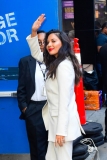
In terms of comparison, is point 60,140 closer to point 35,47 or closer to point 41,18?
point 35,47

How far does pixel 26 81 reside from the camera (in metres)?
4.03

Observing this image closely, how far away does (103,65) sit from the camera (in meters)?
5.81

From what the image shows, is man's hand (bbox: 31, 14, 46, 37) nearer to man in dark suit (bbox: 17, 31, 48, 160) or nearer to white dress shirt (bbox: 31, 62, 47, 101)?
man in dark suit (bbox: 17, 31, 48, 160)

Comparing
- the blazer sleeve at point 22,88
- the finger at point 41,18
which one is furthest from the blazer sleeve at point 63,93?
the finger at point 41,18

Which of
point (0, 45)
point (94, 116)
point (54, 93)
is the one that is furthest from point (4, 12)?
point (94, 116)

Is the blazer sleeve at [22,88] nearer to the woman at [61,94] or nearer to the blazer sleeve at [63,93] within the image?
the woman at [61,94]

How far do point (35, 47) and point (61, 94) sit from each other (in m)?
1.09

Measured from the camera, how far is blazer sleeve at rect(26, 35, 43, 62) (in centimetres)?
401

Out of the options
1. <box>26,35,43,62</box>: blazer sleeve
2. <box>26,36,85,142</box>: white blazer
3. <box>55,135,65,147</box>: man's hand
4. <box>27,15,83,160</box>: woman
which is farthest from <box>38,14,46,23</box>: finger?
<box>55,135,65,147</box>: man's hand

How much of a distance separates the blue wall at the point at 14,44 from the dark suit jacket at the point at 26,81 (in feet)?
1.04

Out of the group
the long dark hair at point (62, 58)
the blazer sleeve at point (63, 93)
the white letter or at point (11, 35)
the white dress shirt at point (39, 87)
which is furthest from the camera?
the white letter or at point (11, 35)

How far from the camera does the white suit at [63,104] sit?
3.10 metres

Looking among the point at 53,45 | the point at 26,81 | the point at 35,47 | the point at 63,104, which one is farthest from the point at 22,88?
the point at 63,104

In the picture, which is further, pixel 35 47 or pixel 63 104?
pixel 35 47
